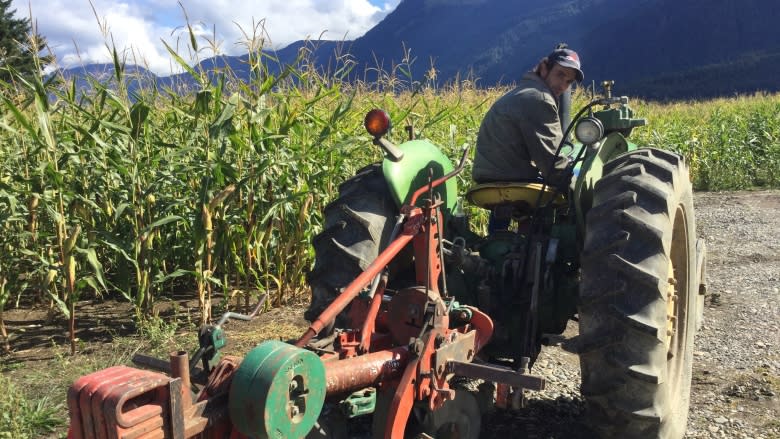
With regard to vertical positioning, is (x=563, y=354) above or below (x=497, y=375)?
below

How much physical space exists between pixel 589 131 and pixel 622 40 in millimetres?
85111

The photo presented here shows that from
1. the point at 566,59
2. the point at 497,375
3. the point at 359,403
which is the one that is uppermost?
the point at 566,59

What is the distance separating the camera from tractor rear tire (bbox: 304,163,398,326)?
2834 millimetres

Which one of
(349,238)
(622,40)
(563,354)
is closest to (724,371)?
(563,354)

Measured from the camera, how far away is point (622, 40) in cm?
8050

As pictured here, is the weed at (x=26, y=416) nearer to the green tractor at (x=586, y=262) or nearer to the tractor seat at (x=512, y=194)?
the green tractor at (x=586, y=262)

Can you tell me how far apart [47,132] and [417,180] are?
2.24 m

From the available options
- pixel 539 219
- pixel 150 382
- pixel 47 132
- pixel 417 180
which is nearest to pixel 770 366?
pixel 539 219

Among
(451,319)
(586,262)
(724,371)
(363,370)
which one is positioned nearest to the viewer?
(363,370)

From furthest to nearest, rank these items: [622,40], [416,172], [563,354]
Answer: [622,40] < [563,354] < [416,172]

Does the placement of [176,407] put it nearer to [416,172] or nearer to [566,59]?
[416,172]

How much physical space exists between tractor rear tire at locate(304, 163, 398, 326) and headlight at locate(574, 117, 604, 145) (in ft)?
2.94

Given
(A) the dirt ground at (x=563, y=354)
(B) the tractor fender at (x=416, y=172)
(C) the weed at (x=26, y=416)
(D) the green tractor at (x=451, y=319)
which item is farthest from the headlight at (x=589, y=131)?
(C) the weed at (x=26, y=416)

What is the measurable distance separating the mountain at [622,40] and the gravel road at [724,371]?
2976cm
